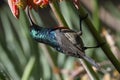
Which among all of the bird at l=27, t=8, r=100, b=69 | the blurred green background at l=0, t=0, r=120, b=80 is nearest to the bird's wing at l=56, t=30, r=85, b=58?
the bird at l=27, t=8, r=100, b=69

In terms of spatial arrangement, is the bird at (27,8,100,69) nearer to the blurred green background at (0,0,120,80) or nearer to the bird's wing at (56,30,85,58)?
the bird's wing at (56,30,85,58)

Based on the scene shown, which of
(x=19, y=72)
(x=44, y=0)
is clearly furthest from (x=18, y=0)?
(x=19, y=72)

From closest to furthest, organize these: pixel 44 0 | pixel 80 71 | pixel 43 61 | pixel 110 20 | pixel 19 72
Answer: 1. pixel 44 0
2. pixel 80 71
3. pixel 19 72
4. pixel 43 61
5. pixel 110 20

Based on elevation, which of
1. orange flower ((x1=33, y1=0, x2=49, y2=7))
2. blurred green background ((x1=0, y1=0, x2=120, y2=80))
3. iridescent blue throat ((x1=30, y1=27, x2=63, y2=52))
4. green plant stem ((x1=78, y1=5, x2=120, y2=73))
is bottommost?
blurred green background ((x1=0, y1=0, x2=120, y2=80))

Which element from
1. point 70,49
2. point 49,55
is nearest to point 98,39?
point 70,49

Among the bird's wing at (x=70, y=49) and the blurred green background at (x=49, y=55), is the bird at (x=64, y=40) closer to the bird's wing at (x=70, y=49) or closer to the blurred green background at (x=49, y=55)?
the bird's wing at (x=70, y=49)

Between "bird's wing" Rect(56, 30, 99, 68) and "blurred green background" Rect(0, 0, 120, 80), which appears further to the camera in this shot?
"blurred green background" Rect(0, 0, 120, 80)

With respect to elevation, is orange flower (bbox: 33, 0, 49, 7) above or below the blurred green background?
above

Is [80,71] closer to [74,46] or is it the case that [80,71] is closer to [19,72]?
[19,72]

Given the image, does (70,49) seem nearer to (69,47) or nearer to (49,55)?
(69,47)
